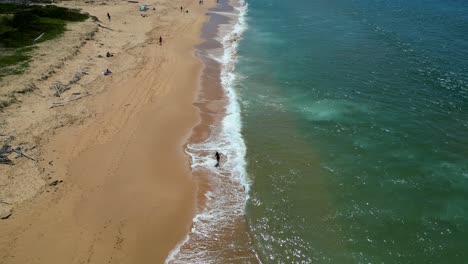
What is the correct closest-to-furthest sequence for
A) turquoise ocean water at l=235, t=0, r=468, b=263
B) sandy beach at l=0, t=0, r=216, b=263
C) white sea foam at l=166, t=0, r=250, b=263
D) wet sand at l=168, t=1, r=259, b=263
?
wet sand at l=168, t=1, r=259, b=263, white sea foam at l=166, t=0, r=250, b=263, sandy beach at l=0, t=0, r=216, b=263, turquoise ocean water at l=235, t=0, r=468, b=263

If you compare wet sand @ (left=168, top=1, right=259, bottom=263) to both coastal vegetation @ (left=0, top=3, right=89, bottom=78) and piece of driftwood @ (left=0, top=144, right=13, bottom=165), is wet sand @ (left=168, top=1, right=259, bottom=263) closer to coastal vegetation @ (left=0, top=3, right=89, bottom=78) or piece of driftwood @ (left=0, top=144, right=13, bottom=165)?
piece of driftwood @ (left=0, top=144, right=13, bottom=165)

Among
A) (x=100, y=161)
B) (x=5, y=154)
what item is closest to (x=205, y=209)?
(x=100, y=161)

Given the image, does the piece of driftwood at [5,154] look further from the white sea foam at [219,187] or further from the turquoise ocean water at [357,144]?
the turquoise ocean water at [357,144]

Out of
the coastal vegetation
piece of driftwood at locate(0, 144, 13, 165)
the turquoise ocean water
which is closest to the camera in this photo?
the turquoise ocean water

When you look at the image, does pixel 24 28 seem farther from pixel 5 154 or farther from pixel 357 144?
pixel 357 144

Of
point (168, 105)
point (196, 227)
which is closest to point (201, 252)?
point (196, 227)

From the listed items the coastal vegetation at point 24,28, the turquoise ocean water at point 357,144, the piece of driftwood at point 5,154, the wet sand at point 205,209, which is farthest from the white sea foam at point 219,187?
the coastal vegetation at point 24,28

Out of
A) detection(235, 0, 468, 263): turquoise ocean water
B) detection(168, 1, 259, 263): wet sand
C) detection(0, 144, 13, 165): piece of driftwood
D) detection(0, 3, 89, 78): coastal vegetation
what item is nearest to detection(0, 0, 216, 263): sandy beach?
detection(0, 144, 13, 165): piece of driftwood
